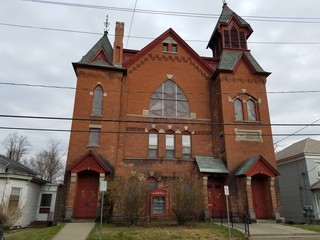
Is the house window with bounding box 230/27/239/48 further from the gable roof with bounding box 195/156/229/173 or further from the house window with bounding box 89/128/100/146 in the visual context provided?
the house window with bounding box 89/128/100/146

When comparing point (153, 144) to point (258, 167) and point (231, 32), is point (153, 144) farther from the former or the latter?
point (231, 32)

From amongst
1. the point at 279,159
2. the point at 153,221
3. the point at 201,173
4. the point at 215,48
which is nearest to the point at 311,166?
the point at 279,159

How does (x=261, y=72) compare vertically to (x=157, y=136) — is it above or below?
above

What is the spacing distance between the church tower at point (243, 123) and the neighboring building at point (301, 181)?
7732mm

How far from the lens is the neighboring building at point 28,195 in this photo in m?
20.4

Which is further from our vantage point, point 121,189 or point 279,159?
point 279,159

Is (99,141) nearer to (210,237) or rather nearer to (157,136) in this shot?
(157,136)

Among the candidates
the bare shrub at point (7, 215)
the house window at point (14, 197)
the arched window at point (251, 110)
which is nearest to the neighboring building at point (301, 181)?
the arched window at point (251, 110)

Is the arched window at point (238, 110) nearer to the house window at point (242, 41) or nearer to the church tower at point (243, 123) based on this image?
the church tower at point (243, 123)

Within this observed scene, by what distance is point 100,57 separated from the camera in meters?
24.0

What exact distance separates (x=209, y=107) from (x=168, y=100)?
3922 millimetres

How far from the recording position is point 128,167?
21344mm

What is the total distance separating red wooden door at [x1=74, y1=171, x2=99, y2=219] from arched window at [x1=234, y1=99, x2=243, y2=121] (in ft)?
42.0

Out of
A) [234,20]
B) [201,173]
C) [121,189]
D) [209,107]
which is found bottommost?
[121,189]
